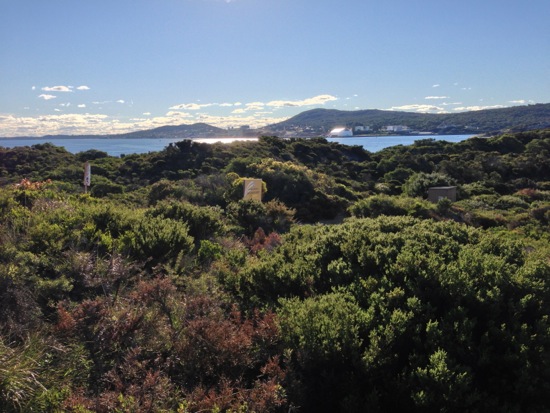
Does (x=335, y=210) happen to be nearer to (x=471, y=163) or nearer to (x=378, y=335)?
(x=378, y=335)

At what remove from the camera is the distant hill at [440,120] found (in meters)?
77.2

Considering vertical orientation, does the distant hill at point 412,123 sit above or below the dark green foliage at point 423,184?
above

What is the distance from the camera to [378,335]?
3.83 meters

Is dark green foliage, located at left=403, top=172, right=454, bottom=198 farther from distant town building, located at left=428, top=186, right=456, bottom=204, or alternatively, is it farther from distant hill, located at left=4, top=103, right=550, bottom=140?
distant hill, located at left=4, top=103, right=550, bottom=140

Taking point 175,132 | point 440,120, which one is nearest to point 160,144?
point 175,132

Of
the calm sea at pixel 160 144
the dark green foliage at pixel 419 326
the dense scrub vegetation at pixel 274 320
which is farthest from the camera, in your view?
the calm sea at pixel 160 144

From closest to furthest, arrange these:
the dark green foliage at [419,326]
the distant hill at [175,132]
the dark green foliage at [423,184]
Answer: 1. the dark green foliage at [419,326]
2. the dark green foliage at [423,184]
3. the distant hill at [175,132]

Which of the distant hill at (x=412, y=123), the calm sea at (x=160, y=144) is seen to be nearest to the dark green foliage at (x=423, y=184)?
the calm sea at (x=160, y=144)

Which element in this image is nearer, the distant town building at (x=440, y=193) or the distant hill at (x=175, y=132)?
the distant town building at (x=440, y=193)

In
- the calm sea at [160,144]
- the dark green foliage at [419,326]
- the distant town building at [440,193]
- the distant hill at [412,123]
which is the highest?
the distant hill at [412,123]

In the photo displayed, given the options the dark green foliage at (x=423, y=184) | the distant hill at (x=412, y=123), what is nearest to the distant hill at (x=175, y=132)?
the distant hill at (x=412, y=123)

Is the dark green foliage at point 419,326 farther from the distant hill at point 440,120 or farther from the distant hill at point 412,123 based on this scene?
the distant hill at point 440,120

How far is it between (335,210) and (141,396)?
54.3ft

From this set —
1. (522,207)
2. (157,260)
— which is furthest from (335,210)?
(157,260)
